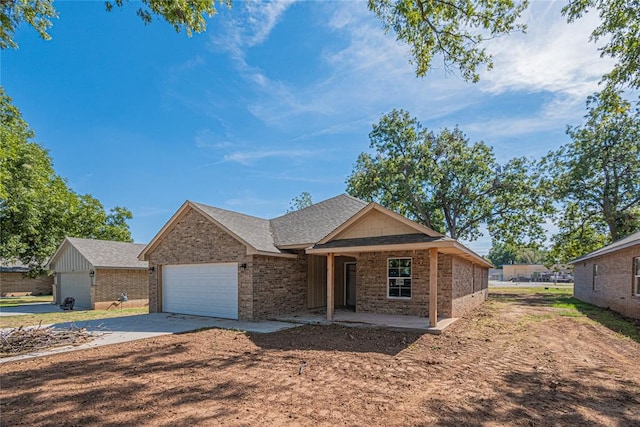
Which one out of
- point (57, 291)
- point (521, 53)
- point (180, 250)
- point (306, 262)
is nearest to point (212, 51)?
point (180, 250)

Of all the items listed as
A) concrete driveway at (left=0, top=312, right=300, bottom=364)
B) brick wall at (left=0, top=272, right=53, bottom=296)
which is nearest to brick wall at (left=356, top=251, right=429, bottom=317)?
concrete driveway at (left=0, top=312, right=300, bottom=364)

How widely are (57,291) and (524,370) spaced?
23990mm

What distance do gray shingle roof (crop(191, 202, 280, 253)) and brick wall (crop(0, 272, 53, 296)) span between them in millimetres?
24139

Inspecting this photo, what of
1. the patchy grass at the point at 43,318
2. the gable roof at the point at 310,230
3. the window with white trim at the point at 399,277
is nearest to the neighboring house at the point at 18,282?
the patchy grass at the point at 43,318

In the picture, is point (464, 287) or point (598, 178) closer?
point (464, 287)

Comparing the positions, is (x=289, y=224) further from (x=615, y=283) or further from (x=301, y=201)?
(x=301, y=201)

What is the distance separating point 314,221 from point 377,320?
19.2 feet

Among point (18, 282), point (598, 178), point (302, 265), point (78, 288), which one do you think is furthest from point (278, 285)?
point (18, 282)

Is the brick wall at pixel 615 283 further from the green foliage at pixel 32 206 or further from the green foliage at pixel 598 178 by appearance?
the green foliage at pixel 32 206

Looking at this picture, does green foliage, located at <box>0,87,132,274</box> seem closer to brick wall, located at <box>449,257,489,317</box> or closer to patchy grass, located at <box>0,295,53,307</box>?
patchy grass, located at <box>0,295,53,307</box>

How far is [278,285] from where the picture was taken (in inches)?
502

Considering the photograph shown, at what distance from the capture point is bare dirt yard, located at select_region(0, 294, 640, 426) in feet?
13.5

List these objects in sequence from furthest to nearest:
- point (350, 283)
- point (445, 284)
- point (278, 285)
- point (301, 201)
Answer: point (301, 201)
point (350, 283)
point (278, 285)
point (445, 284)

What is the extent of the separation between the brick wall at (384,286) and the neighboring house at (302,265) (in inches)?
1.4
